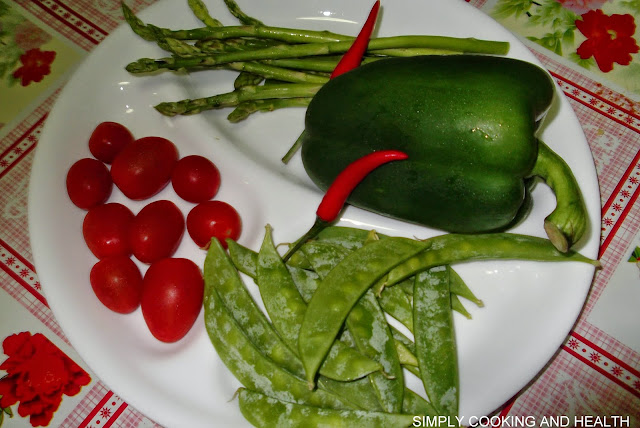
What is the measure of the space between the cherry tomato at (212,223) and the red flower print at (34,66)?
40.1 inches

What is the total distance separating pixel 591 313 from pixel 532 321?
30 cm

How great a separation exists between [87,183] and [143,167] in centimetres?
18

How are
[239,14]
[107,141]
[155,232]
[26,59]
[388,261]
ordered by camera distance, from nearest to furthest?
[388,261] → [155,232] → [107,141] → [239,14] → [26,59]

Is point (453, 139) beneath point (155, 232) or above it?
above

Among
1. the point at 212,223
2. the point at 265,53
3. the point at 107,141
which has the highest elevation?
the point at 265,53

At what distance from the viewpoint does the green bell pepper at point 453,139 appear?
1.32 meters

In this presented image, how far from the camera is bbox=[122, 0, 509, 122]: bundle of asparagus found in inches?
66.1

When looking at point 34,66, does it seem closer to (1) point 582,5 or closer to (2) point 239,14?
(2) point 239,14

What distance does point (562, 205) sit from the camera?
4.43ft

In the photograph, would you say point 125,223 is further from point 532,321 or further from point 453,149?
point 532,321

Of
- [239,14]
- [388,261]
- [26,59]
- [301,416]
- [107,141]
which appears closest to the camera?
[301,416]

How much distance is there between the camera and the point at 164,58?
1.71 m

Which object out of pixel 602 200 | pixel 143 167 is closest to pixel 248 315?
pixel 143 167

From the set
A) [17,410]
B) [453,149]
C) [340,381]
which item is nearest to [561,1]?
[453,149]
